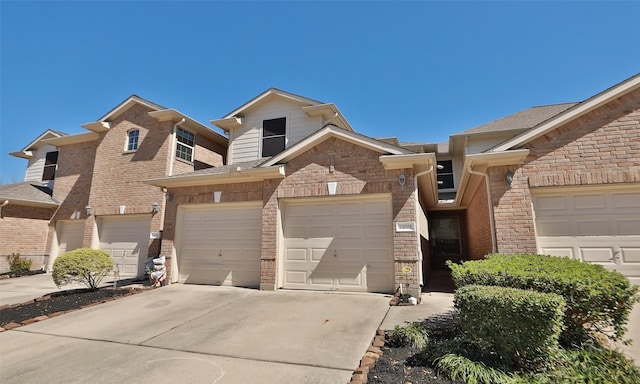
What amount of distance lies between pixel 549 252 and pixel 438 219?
8434mm

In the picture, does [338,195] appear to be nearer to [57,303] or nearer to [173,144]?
[57,303]

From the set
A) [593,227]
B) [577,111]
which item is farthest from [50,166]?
[593,227]

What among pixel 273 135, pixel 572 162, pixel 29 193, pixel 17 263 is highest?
pixel 273 135

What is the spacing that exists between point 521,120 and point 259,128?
11.8m

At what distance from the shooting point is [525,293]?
329cm

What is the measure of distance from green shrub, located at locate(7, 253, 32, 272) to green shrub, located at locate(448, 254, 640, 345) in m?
18.8

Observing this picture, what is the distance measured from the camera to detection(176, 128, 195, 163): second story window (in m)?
13.7

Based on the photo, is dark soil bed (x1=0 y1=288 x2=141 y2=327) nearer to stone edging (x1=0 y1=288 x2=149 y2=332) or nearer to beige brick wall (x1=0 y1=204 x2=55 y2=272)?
stone edging (x1=0 y1=288 x2=149 y2=332)

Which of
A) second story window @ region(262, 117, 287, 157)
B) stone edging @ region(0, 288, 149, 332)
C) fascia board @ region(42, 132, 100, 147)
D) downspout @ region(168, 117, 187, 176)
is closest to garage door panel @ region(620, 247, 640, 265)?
Result: second story window @ region(262, 117, 287, 157)

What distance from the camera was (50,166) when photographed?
17406 mm

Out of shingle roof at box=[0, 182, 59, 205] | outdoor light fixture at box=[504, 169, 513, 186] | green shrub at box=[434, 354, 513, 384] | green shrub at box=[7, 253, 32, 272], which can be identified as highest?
shingle roof at box=[0, 182, 59, 205]

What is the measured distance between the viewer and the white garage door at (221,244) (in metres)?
9.37

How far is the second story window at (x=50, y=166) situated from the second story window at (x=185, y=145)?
30.0 feet

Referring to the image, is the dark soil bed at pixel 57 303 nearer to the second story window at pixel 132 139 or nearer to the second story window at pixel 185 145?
the second story window at pixel 185 145
